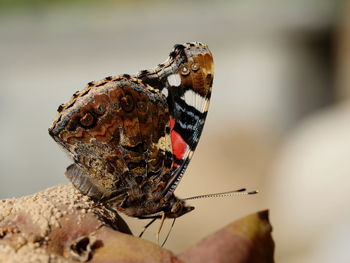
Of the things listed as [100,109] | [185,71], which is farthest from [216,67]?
[100,109]

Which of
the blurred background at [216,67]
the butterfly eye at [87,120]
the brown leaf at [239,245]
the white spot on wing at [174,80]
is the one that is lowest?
the blurred background at [216,67]

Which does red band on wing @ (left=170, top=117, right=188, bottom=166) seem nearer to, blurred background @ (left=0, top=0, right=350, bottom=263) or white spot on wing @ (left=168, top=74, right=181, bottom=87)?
white spot on wing @ (left=168, top=74, right=181, bottom=87)

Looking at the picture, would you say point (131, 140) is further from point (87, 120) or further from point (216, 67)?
point (216, 67)

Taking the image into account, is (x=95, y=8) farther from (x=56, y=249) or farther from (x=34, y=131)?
(x=56, y=249)

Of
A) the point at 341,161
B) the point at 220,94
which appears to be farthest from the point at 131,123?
the point at 220,94

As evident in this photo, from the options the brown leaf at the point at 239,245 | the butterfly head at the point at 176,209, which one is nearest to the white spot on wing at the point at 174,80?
the butterfly head at the point at 176,209

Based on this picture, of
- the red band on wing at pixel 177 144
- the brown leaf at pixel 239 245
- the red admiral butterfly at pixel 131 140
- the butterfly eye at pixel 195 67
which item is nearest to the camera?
the brown leaf at pixel 239 245

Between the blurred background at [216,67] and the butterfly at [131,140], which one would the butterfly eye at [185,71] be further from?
the blurred background at [216,67]

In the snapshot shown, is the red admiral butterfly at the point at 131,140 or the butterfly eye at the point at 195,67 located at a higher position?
the butterfly eye at the point at 195,67
